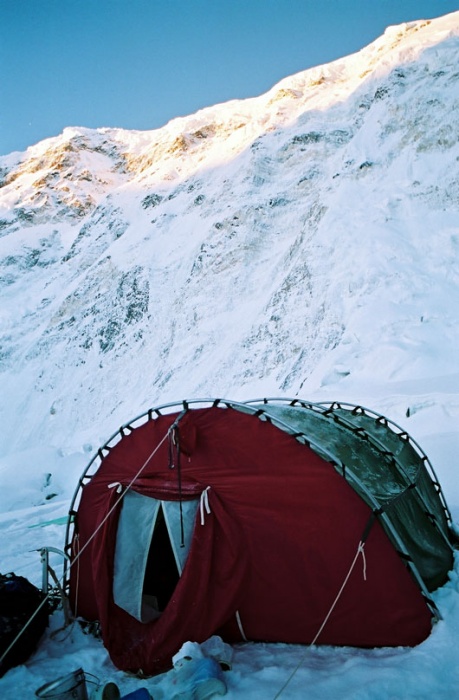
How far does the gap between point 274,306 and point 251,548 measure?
23.7 metres

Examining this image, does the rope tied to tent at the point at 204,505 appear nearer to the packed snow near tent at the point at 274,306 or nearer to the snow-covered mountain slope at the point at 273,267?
the packed snow near tent at the point at 274,306

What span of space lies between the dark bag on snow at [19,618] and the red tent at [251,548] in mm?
711

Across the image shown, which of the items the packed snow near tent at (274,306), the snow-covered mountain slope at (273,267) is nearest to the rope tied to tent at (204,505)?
the packed snow near tent at (274,306)

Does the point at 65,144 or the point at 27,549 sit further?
the point at 65,144

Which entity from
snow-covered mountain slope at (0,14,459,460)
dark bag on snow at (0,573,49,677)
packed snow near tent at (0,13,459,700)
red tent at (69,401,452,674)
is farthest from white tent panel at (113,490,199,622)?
snow-covered mountain slope at (0,14,459,460)

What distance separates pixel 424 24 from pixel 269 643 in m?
55.7

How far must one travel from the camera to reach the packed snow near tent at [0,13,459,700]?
454 cm

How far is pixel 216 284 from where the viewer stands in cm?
3475

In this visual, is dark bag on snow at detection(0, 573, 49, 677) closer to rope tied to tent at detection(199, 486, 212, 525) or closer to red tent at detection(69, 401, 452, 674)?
red tent at detection(69, 401, 452, 674)

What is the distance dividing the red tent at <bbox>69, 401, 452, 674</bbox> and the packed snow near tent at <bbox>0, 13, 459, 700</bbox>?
239 mm

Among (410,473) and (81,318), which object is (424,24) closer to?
(81,318)

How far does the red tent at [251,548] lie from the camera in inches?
163

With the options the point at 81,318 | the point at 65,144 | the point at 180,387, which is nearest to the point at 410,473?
the point at 180,387

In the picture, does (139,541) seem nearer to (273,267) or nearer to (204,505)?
(204,505)
